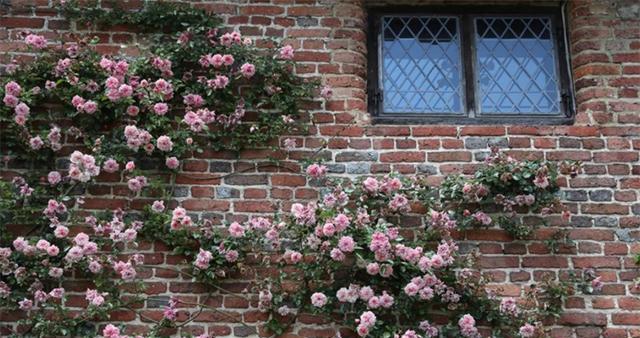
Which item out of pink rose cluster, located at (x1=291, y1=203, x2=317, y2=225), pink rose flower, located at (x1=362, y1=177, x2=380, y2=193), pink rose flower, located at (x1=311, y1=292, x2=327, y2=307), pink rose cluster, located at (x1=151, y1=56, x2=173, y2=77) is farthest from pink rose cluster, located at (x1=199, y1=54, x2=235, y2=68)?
pink rose flower, located at (x1=311, y1=292, x2=327, y2=307)

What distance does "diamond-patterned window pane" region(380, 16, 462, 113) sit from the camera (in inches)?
215

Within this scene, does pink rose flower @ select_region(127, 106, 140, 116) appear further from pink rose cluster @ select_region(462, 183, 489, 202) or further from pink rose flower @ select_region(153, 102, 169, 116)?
pink rose cluster @ select_region(462, 183, 489, 202)

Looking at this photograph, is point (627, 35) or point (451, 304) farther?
point (627, 35)

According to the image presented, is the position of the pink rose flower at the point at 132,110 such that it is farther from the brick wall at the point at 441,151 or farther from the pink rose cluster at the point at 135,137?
the brick wall at the point at 441,151

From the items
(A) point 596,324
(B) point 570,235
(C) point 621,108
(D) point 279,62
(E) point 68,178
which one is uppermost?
(D) point 279,62

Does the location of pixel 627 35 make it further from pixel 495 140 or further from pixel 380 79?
pixel 380 79

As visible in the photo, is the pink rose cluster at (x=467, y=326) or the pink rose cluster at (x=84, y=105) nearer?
the pink rose cluster at (x=467, y=326)

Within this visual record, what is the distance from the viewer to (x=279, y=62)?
17.5 feet

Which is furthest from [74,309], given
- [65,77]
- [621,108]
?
[621,108]

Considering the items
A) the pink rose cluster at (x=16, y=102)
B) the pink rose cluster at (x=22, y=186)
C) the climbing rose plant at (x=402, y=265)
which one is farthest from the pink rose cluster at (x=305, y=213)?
the pink rose cluster at (x=16, y=102)

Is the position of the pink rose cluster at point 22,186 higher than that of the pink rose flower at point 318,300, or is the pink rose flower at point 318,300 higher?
the pink rose cluster at point 22,186

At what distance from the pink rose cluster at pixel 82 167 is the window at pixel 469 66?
186 cm

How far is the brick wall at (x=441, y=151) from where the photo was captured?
488 cm

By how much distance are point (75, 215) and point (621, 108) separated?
361cm
